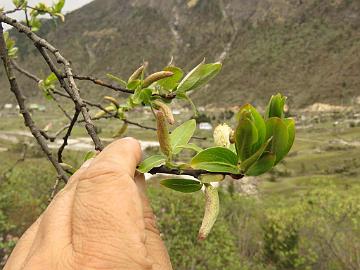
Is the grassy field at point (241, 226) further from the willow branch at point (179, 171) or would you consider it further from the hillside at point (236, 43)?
the hillside at point (236, 43)

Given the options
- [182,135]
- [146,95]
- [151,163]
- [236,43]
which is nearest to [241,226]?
[146,95]

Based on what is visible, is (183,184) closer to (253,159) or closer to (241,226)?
(253,159)

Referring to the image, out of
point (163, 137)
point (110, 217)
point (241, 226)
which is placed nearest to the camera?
point (110, 217)

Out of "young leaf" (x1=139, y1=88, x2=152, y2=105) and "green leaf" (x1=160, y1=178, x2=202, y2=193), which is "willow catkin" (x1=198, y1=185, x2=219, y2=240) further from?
"young leaf" (x1=139, y1=88, x2=152, y2=105)

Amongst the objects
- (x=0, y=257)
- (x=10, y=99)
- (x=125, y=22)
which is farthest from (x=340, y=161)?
(x=125, y=22)

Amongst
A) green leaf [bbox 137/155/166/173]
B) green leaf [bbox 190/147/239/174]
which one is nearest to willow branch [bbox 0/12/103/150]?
green leaf [bbox 137/155/166/173]

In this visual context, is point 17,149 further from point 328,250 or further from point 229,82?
point 229,82
